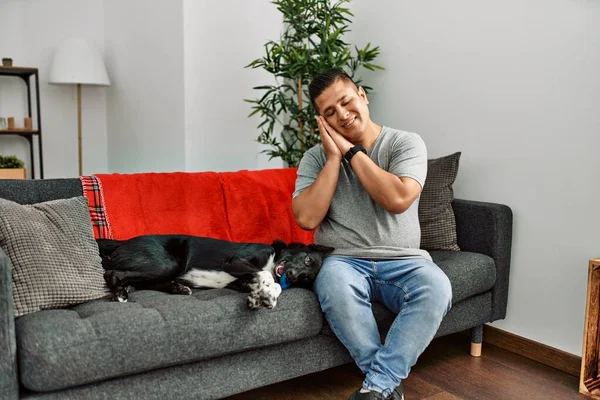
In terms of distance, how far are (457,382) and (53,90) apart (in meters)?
4.35

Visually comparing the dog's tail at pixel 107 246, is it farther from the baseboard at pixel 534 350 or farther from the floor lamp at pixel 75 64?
the floor lamp at pixel 75 64

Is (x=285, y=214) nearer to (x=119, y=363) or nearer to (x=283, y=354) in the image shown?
(x=283, y=354)

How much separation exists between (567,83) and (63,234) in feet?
6.72

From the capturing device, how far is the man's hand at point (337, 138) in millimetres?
2045

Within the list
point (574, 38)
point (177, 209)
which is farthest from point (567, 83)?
point (177, 209)

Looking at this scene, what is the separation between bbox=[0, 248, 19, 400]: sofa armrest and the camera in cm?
139

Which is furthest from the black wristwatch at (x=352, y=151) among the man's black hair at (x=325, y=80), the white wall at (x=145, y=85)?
the white wall at (x=145, y=85)

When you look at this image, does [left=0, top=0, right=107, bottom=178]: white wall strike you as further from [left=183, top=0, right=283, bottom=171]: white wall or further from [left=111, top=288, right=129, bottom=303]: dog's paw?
[left=111, top=288, right=129, bottom=303]: dog's paw

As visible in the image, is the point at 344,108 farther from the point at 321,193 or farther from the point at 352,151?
the point at 321,193

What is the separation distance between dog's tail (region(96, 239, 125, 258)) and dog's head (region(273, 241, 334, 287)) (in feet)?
1.95

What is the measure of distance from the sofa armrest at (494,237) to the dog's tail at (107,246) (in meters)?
1.52

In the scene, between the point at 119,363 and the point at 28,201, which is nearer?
the point at 119,363

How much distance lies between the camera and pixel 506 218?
8.12ft

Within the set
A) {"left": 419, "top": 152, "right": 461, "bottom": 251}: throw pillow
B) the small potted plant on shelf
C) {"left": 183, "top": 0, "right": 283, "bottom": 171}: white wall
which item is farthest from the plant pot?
{"left": 419, "top": 152, "right": 461, "bottom": 251}: throw pillow
